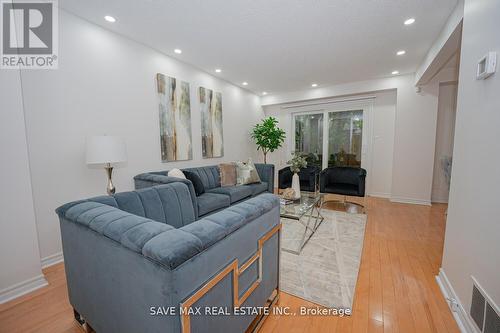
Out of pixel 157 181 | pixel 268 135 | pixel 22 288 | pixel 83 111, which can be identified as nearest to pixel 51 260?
pixel 22 288

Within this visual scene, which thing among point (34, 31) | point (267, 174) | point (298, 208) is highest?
point (34, 31)

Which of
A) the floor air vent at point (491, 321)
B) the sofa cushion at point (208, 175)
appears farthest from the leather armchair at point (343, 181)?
the floor air vent at point (491, 321)

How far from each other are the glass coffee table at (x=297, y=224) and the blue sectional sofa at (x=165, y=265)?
3.45ft

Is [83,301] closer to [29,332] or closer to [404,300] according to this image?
[29,332]

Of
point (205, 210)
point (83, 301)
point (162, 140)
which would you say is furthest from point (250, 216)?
point (162, 140)

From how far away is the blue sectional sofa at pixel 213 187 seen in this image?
8.64ft

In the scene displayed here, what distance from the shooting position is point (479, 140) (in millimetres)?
1330

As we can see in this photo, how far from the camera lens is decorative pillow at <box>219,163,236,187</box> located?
3727 millimetres

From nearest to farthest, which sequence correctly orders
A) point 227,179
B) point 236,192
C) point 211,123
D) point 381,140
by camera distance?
1. point 236,192
2. point 227,179
3. point 211,123
4. point 381,140

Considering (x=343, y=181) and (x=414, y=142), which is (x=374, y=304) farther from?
(x=414, y=142)

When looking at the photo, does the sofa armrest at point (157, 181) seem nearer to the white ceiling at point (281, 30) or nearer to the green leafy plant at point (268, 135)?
the white ceiling at point (281, 30)

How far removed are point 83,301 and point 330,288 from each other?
178cm

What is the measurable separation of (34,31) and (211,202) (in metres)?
2.54

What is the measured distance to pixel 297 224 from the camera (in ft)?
10.4
